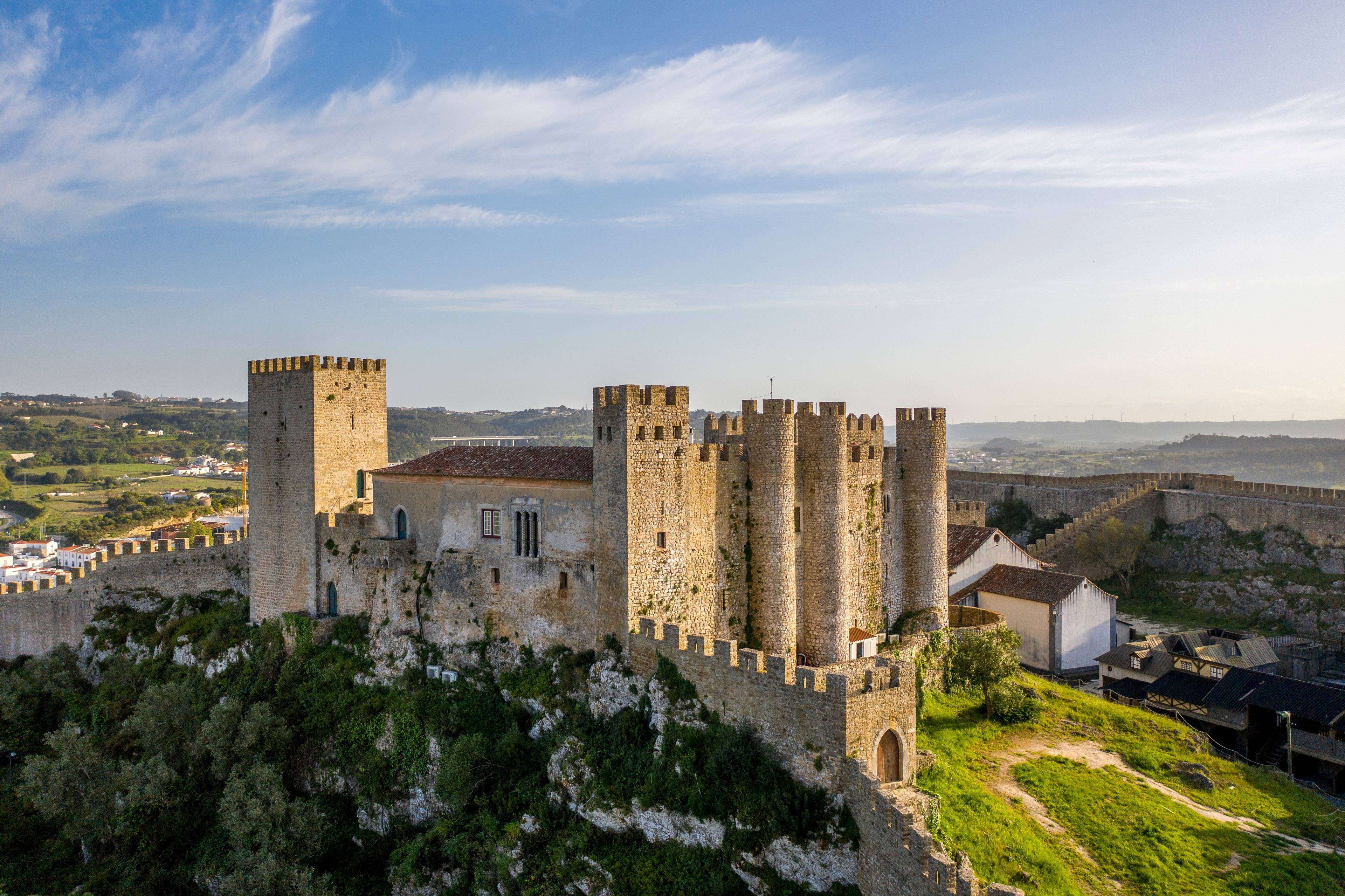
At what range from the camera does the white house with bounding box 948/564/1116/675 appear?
3597cm

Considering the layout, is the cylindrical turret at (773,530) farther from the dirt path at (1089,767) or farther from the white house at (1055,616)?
the white house at (1055,616)

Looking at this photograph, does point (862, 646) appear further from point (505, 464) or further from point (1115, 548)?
point (1115, 548)

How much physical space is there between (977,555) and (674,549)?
2171 cm

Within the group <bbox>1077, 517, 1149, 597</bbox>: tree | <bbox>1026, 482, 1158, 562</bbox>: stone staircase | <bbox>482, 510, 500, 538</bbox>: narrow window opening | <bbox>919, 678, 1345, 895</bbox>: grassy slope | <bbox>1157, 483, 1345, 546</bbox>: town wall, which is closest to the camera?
<bbox>919, 678, 1345, 895</bbox>: grassy slope

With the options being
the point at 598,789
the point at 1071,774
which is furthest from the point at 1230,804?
the point at 598,789

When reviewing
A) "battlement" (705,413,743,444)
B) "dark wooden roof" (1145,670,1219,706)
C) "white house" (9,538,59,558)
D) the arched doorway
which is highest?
"battlement" (705,413,743,444)

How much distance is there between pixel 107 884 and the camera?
26797 mm

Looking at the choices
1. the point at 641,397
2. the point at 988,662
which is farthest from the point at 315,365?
the point at 988,662

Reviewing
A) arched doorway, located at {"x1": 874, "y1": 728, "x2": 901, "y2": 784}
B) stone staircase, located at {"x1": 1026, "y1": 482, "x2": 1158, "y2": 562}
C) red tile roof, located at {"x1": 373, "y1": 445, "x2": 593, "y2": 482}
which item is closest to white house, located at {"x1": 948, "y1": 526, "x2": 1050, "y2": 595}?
stone staircase, located at {"x1": 1026, "y1": 482, "x2": 1158, "y2": 562}

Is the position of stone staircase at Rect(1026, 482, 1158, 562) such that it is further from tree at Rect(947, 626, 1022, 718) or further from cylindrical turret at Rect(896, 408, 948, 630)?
tree at Rect(947, 626, 1022, 718)

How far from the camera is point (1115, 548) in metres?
49.1

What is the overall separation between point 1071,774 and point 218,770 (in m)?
27.4

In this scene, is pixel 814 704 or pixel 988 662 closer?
pixel 814 704

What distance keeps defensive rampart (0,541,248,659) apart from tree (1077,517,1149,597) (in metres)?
47.0
